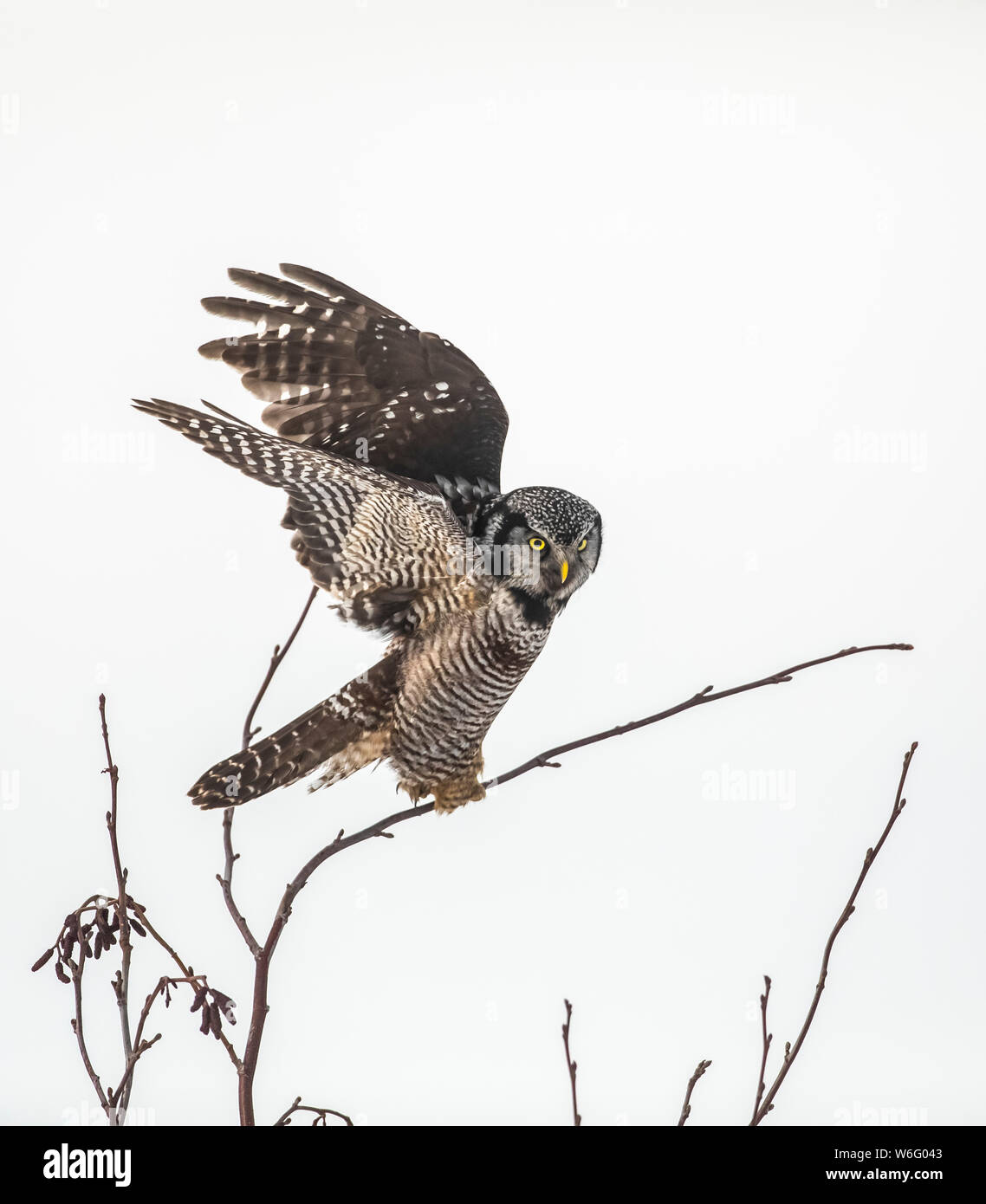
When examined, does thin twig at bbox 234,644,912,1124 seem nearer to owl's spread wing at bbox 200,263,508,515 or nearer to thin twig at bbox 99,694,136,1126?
thin twig at bbox 99,694,136,1126

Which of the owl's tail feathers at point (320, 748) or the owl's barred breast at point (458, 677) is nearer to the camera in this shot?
the owl's tail feathers at point (320, 748)

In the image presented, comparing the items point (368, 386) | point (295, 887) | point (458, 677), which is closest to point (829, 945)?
point (295, 887)

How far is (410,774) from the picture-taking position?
1.41 m

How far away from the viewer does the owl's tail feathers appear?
1158 mm

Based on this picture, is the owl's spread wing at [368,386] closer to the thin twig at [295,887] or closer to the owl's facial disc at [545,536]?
the owl's facial disc at [545,536]

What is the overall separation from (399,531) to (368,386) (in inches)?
10.3

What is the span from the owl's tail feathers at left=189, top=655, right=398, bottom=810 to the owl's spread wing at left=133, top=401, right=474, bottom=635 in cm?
9

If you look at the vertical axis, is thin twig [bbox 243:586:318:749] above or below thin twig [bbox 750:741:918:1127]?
above

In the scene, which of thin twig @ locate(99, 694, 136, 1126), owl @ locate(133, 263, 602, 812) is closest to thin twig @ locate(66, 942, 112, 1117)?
thin twig @ locate(99, 694, 136, 1126)

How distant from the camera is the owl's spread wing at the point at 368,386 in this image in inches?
52.6

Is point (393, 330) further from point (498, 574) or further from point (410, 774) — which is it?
point (410, 774)

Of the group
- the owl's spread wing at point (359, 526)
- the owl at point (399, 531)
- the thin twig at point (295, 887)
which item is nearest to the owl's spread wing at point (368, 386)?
the owl at point (399, 531)

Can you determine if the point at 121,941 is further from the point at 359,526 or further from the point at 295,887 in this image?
the point at 359,526

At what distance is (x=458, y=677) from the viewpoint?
52.3 inches
